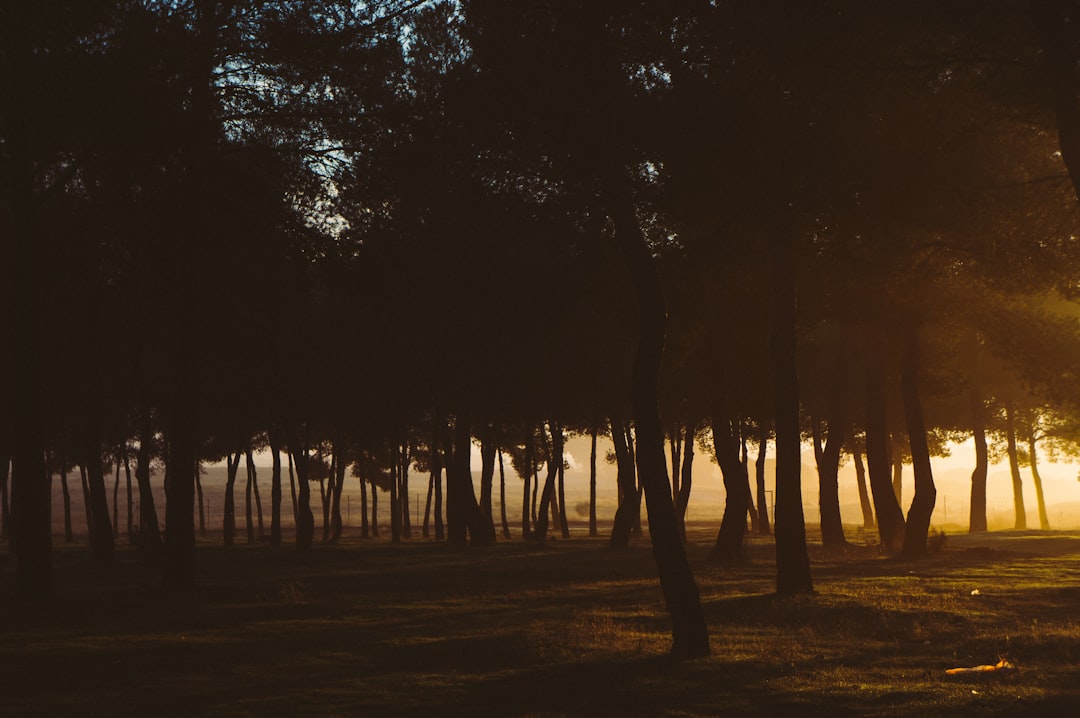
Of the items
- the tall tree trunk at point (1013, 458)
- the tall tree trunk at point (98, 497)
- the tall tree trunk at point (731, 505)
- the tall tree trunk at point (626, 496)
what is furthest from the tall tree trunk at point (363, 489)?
the tall tree trunk at point (731, 505)

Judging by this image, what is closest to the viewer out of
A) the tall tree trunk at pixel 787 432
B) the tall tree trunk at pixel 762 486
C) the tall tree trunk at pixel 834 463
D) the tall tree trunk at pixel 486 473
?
the tall tree trunk at pixel 787 432

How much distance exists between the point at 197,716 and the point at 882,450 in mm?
29344

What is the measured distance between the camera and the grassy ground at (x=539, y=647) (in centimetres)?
1232

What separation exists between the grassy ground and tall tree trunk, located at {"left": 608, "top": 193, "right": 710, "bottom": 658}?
22.6 inches

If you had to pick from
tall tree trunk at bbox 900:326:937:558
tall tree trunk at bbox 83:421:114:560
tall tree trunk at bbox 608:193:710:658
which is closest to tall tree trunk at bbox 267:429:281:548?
tall tree trunk at bbox 83:421:114:560

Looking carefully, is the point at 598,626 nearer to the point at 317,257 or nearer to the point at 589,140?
the point at 589,140

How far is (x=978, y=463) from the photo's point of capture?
5888 cm

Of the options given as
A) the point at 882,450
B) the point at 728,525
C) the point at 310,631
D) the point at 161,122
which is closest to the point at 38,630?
the point at 310,631

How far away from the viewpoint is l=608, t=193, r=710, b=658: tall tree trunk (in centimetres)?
1523

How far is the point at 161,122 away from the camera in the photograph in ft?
69.6

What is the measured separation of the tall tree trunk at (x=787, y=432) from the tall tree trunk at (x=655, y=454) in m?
8.23

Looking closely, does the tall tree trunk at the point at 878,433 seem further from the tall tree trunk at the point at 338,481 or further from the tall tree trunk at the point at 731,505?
the tall tree trunk at the point at 338,481

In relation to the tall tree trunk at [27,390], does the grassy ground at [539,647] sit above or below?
below

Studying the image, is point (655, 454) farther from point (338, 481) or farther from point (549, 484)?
point (338, 481)
